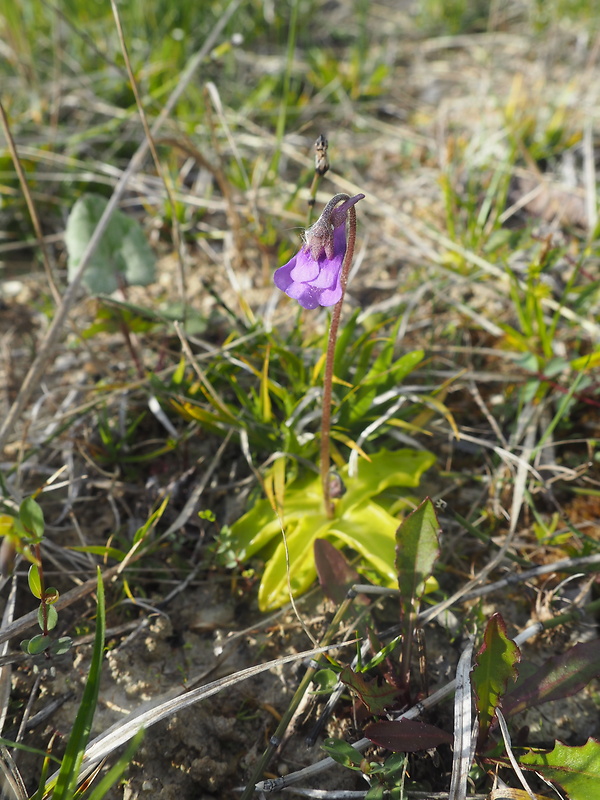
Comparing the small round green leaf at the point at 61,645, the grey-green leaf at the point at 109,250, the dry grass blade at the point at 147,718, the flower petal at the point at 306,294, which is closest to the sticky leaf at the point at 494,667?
the dry grass blade at the point at 147,718

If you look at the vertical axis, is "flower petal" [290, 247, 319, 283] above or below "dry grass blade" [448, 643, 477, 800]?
above

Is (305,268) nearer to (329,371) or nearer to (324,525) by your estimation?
(329,371)

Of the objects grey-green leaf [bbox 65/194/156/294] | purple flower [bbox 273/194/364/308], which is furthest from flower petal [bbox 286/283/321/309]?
grey-green leaf [bbox 65/194/156/294]

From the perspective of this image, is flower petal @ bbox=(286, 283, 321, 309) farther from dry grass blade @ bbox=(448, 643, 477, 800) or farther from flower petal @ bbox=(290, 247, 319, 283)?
dry grass blade @ bbox=(448, 643, 477, 800)

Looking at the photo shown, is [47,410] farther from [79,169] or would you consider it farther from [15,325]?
[79,169]

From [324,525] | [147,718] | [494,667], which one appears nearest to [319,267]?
[324,525]
